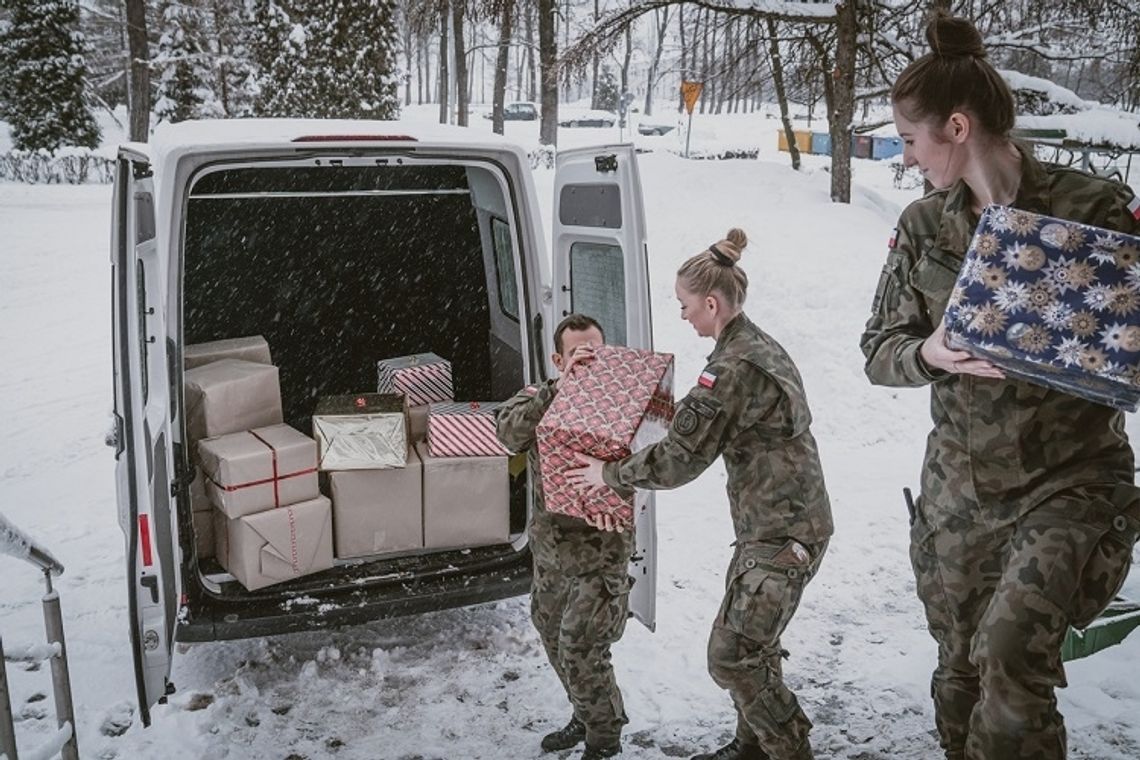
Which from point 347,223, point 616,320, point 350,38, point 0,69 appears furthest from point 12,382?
point 0,69

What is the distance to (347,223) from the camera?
563 cm

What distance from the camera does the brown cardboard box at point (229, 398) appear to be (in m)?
3.86

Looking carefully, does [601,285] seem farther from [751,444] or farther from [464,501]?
[751,444]

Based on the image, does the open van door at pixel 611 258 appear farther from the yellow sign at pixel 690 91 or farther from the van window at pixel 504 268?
the yellow sign at pixel 690 91

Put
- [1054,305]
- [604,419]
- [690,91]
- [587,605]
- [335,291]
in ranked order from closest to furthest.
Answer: [1054,305], [604,419], [587,605], [335,291], [690,91]

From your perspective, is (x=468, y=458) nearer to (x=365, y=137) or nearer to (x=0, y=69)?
(x=365, y=137)

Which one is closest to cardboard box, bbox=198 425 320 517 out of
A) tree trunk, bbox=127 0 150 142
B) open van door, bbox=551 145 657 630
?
open van door, bbox=551 145 657 630

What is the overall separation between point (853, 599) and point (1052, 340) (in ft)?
9.20

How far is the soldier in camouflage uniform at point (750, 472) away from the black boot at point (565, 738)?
77cm

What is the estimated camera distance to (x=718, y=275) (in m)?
2.69

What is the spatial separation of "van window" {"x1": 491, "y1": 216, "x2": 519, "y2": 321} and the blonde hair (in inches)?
90.8

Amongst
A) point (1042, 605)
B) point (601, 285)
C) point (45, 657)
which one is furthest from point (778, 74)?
point (45, 657)

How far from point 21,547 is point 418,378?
304cm

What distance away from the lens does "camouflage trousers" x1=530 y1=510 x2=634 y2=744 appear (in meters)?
3.05
